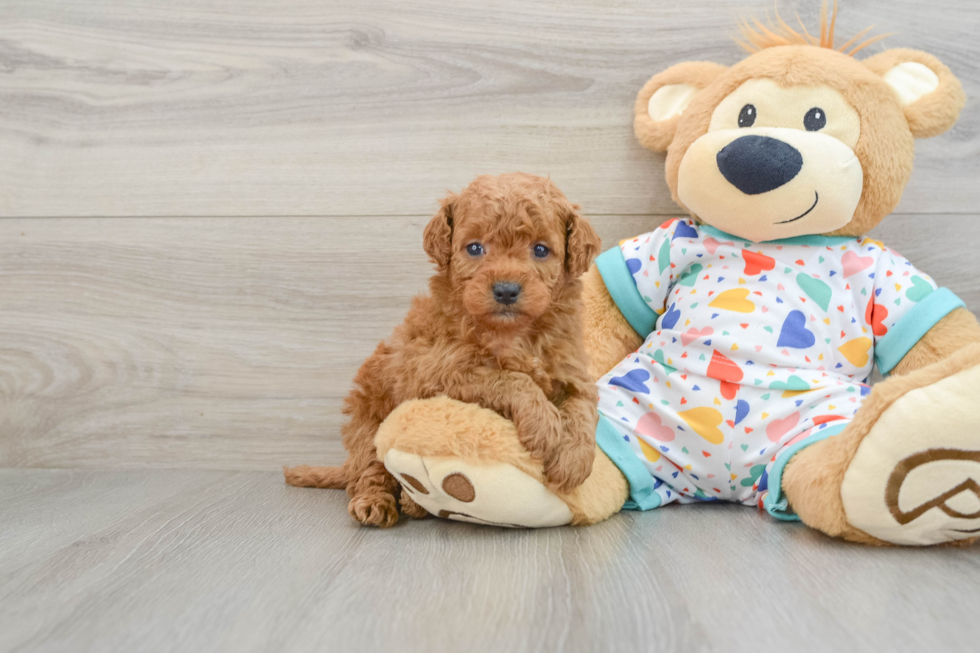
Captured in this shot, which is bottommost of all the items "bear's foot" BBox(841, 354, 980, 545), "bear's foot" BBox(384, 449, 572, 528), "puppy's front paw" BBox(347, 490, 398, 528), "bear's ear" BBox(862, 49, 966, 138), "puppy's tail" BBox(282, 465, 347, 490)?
"puppy's tail" BBox(282, 465, 347, 490)

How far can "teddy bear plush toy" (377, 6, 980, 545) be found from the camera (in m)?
0.89

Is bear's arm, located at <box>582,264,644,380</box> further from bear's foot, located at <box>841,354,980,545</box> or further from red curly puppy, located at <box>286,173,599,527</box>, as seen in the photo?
bear's foot, located at <box>841,354,980,545</box>

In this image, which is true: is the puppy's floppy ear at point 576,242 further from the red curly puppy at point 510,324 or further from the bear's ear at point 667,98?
the bear's ear at point 667,98

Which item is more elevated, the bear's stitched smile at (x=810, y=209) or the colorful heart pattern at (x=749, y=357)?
the bear's stitched smile at (x=810, y=209)

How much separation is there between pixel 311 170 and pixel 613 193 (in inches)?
21.0

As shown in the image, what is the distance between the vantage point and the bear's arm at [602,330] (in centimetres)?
107

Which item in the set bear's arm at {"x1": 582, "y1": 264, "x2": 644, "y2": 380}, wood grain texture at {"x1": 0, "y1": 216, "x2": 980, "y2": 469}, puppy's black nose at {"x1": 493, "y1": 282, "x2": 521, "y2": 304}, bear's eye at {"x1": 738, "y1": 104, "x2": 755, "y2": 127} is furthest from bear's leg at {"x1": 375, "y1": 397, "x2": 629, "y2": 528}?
bear's eye at {"x1": 738, "y1": 104, "x2": 755, "y2": 127}

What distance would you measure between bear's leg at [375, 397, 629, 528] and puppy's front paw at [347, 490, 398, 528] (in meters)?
0.07

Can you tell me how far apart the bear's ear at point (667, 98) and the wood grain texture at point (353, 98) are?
71 millimetres

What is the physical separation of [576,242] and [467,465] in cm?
29

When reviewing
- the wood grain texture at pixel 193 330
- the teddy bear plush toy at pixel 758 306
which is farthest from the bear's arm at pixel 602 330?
the wood grain texture at pixel 193 330

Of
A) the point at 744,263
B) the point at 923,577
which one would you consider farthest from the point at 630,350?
the point at 923,577

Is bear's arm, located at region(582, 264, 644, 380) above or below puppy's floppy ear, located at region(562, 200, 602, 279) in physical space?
below

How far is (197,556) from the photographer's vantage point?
0.81m
